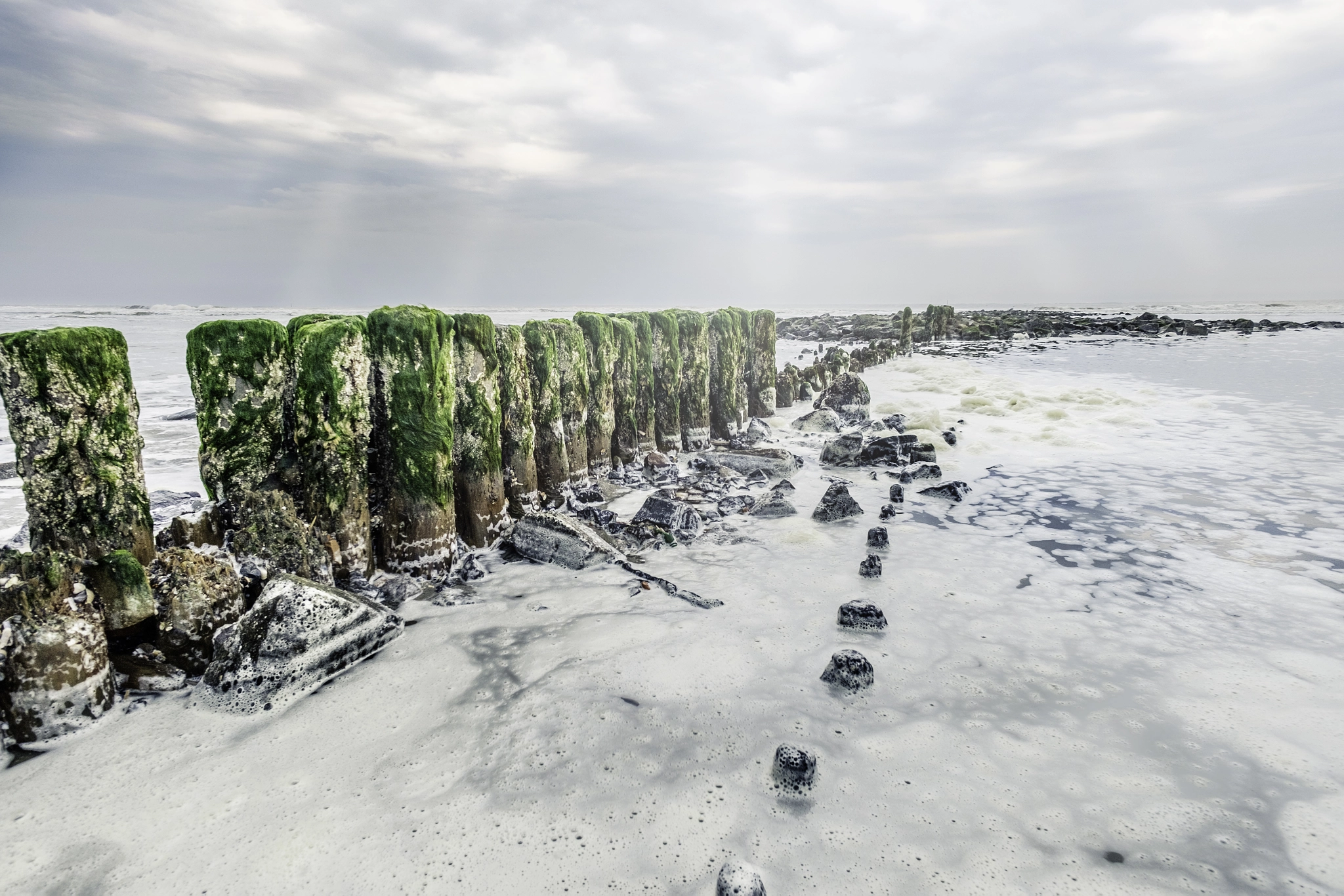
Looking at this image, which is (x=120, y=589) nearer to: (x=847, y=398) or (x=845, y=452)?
(x=845, y=452)

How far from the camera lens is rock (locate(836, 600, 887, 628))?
388cm

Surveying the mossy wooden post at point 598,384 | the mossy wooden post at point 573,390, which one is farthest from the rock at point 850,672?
the mossy wooden post at point 598,384

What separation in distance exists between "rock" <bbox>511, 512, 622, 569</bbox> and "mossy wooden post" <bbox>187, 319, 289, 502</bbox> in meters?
1.77

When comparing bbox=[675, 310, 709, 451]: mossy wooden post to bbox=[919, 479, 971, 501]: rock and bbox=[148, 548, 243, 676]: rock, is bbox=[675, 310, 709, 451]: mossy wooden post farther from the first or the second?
bbox=[148, 548, 243, 676]: rock

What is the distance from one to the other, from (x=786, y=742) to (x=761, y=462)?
5.03 metres

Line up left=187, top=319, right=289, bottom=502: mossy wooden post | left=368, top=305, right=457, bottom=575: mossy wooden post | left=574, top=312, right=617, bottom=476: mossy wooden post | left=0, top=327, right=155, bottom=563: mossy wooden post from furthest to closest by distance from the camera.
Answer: left=574, top=312, right=617, bottom=476: mossy wooden post < left=368, top=305, right=457, bottom=575: mossy wooden post < left=187, top=319, right=289, bottom=502: mossy wooden post < left=0, top=327, right=155, bottom=563: mossy wooden post

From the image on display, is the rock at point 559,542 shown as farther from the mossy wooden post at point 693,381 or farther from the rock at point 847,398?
the rock at point 847,398

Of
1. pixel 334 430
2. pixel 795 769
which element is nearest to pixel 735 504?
pixel 334 430

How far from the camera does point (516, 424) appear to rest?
5.43 meters

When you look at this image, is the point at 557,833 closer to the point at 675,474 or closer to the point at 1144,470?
the point at 675,474

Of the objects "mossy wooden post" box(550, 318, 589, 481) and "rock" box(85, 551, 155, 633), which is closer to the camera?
"rock" box(85, 551, 155, 633)

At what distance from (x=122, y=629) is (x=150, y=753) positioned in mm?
750

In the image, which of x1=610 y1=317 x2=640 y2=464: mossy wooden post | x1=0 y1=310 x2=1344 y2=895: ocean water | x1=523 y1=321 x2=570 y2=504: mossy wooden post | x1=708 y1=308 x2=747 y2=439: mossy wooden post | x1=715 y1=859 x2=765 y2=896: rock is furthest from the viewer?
x1=708 y1=308 x2=747 y2=439: mossy wooden post

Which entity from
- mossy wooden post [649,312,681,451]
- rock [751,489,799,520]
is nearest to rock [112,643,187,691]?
rock [751,489,799,520]
